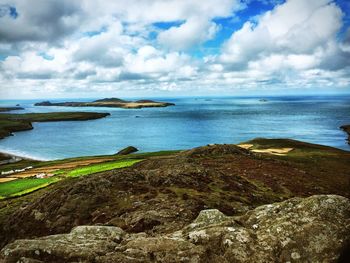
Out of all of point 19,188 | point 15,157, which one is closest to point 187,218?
point 19,188

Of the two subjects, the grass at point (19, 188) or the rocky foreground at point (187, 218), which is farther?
the grass at point (19, 188)

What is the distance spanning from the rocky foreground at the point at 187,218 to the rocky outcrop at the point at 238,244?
0.04 m

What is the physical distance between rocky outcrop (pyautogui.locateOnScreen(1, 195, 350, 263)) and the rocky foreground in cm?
4

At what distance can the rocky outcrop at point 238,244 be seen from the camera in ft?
34.6

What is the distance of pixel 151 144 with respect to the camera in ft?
529

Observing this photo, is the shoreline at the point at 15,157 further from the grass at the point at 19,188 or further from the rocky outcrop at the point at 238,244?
the rocky outcrop at the point at 238,244

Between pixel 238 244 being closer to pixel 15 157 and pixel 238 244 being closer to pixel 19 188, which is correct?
Answer: pixel 19 188

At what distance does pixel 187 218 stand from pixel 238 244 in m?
10.8

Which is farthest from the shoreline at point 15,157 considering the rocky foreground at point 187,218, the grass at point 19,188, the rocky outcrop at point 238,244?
the rocky outcrop at point 238,244

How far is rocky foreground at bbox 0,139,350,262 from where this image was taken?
35.4 ft

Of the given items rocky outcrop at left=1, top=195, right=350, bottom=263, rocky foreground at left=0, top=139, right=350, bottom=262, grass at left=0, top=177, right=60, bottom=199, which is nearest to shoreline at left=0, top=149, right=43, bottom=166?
grass at left=0, top=177, right=60, bottom=199

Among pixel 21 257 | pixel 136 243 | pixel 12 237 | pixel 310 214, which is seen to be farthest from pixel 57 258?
Result: pixel 12 237

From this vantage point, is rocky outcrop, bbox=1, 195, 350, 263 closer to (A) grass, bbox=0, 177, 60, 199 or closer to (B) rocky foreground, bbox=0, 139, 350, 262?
(B) rocky foreground, bbox=0, 139, 350, 262

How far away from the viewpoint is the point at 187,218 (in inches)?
852
